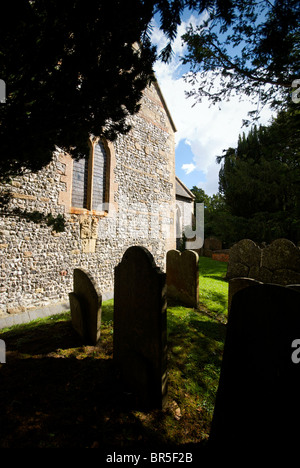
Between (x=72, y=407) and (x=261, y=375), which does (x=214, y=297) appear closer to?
(x=72, y=407)

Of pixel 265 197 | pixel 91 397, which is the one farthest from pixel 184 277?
pixel 265 197

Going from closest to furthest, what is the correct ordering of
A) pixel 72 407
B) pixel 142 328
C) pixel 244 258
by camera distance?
pixel 72 407
pixel 142 328
pixel 244 258

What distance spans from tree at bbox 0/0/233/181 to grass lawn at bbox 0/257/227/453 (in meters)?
2.64

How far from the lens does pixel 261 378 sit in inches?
56.2

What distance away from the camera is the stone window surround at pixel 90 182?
6.14 m

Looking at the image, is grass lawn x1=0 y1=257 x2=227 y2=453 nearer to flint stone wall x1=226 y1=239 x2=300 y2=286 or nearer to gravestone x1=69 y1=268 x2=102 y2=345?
gravestone x1=69 y1=268 x2=102 y2=345

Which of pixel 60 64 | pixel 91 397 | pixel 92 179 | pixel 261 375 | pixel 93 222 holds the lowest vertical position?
pixel 91 397

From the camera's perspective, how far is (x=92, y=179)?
685cm

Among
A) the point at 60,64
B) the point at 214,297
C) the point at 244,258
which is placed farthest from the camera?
the point at 244,258

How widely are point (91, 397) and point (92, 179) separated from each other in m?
5.95

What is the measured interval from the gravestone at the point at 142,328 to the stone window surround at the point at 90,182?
418 cm
